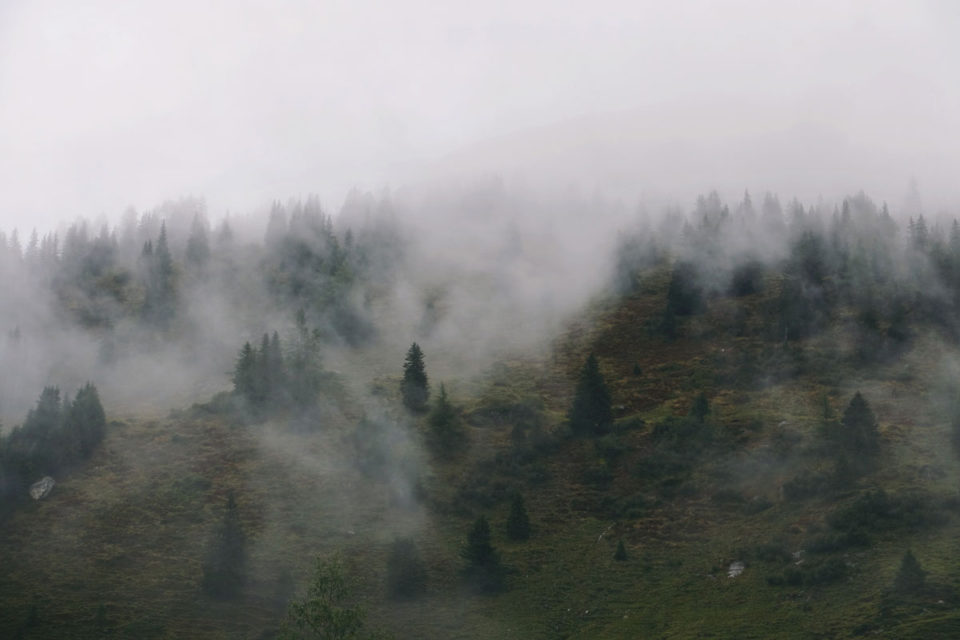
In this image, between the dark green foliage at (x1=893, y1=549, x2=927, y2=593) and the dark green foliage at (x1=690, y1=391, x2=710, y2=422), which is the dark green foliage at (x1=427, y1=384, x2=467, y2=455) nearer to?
the dark green foliage at (x1=690, y1=391, x2=710, y2=422)

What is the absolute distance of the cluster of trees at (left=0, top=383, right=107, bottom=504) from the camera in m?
99.6

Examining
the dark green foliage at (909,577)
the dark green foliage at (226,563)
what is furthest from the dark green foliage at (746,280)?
the dark green foliage at (226,563)

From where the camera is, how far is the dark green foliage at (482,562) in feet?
278

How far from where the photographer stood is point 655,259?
630ft

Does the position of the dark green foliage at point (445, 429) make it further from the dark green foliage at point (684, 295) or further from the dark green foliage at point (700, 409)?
the dark green foliage at point (684, 295)

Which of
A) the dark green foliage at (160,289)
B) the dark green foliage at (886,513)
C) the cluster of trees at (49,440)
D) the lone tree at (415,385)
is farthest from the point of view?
the dark green foliage at (160,289)

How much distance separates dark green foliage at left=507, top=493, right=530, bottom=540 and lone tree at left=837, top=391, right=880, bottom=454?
36.9 m

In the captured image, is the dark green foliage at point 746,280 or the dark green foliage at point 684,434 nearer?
the dark green foliage at point 684,434

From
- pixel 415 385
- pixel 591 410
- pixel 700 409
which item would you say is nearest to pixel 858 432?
pixel 700 409

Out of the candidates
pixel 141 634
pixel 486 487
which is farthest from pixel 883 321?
pixel 141 634

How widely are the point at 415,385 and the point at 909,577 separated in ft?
258

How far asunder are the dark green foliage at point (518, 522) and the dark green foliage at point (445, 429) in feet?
65.4

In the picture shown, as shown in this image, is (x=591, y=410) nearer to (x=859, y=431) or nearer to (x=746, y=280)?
(x=859, y=431)

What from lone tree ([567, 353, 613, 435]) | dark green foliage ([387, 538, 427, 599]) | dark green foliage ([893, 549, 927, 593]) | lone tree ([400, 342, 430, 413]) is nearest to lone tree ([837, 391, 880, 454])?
dark green foliage ([893, 549, 927, 593])
